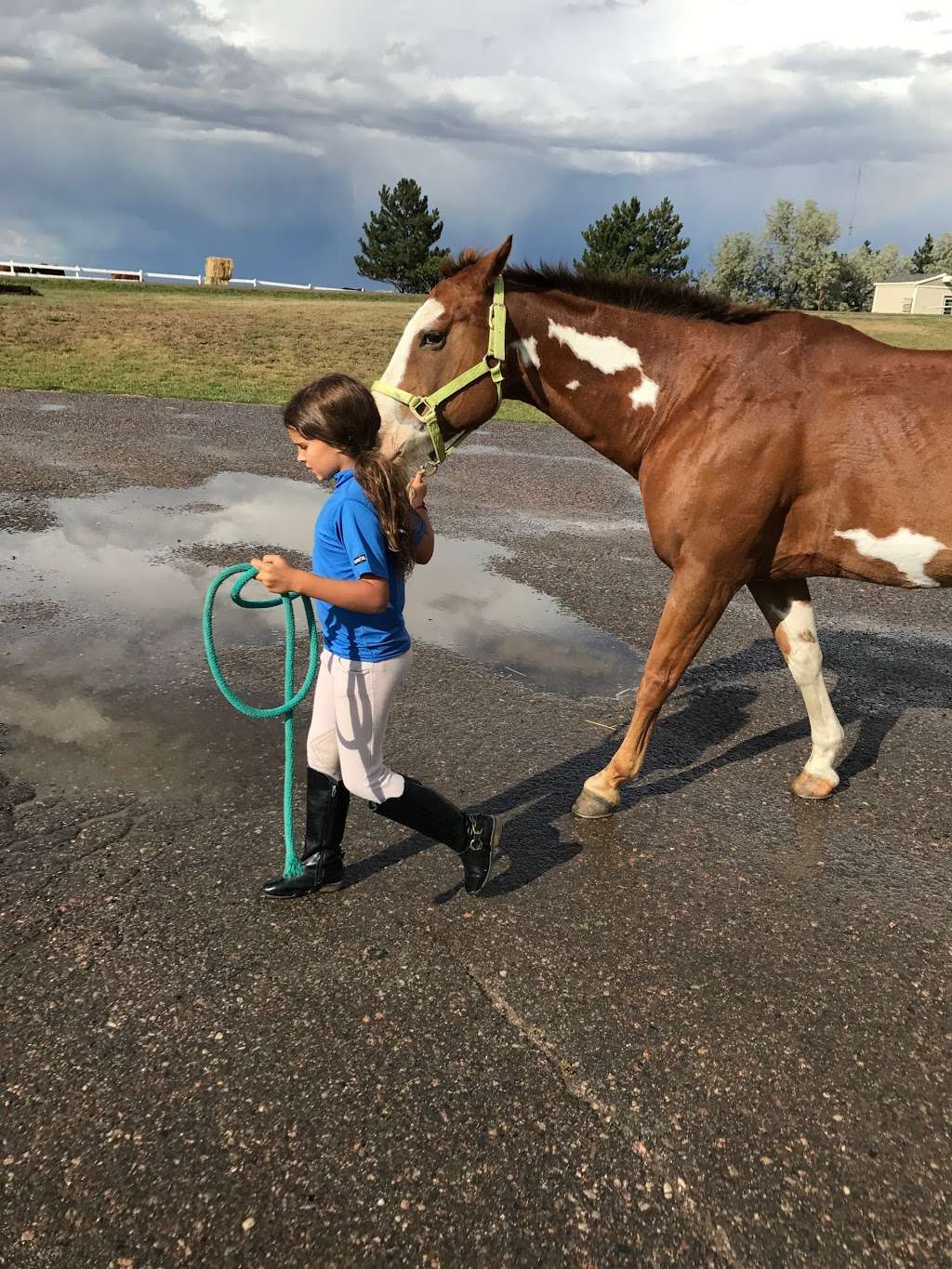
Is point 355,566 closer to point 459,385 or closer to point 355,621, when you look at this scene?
point 355,621

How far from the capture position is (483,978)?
2.78m

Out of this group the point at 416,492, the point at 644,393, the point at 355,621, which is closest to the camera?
the point at 355,621

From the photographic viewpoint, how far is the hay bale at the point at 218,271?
151 ft

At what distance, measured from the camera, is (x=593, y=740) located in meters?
4.45

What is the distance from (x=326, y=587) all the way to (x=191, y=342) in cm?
2199

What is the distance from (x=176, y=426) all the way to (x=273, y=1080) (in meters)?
11.5

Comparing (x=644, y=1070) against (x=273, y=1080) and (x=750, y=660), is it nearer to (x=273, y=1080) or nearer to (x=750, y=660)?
A: (x=273, y=1080)

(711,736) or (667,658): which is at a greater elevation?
(667,658)

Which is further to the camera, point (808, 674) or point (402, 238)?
point (402, 238)

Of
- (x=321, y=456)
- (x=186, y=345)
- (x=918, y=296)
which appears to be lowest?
(x=186, y=345)

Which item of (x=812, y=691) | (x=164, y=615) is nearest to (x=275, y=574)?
(x=812, y=691)

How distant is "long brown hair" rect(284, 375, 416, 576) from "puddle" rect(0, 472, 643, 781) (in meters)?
2.00

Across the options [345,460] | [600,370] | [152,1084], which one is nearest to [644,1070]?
[152,1084]

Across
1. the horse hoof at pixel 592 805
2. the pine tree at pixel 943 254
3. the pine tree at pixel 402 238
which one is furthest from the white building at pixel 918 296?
the horse hoof at pixel 592 805
